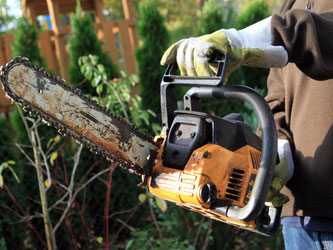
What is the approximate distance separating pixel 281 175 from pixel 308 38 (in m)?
0.54

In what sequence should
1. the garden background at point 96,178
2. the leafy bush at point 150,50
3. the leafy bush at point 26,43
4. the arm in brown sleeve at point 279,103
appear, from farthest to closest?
the leafy bush at point 150,50, the leafy bush at point 26,43, the garden background at point 96,178, the arm in brown sleeve at point 279,103

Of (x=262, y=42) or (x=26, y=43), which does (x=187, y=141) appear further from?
(x=26, y=43)

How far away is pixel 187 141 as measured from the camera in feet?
4.35

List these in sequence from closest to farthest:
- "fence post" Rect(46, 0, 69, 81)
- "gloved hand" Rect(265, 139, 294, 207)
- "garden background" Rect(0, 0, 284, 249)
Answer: "gloved hand" Rect(265, 139, 294, 207) → "garden background" Rect(0, 0, 284, 249) → "fence post" Rect(46, 0, 69, 81)

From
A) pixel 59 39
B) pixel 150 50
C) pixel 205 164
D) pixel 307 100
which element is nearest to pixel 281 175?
pixel 307 100

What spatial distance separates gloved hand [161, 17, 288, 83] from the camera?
1229 millimetres

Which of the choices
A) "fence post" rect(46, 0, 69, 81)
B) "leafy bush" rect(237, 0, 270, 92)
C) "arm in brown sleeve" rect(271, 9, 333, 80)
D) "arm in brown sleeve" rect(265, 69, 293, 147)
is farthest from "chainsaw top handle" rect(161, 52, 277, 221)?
"fence post" rect(46, 0, 69, 81)

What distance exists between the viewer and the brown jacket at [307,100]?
121 centimetres

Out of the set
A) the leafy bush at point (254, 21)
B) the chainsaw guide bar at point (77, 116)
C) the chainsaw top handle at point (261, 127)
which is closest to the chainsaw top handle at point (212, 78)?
the chainsaw top handle at point (261, 127)

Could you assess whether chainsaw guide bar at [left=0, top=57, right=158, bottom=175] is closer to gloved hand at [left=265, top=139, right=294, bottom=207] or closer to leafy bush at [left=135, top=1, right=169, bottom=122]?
gloved hand at [left=265, top=139, right=294, bottom=207]

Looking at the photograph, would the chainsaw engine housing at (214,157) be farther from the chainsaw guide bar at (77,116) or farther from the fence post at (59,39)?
the fence post at (59,39)

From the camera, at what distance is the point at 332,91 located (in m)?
1.42

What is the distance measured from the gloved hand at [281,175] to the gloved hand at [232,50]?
0.44m

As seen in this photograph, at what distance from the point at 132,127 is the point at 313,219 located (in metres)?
0.73
